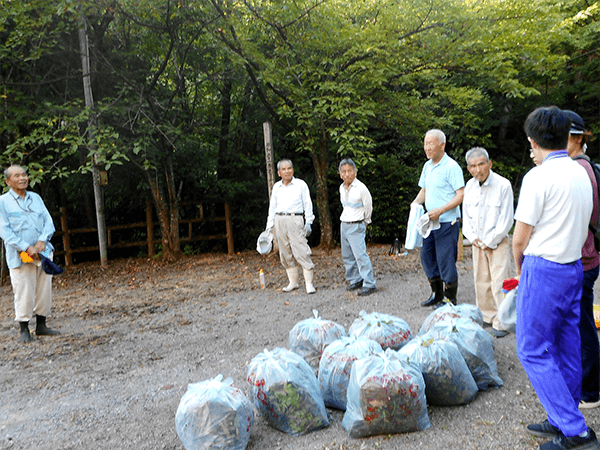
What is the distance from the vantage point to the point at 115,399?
3.31m

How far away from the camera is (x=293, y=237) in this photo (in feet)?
20.2

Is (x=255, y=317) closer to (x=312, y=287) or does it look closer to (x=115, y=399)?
(x=312, y=287)

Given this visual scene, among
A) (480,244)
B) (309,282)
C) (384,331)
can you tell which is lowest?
(309,282)

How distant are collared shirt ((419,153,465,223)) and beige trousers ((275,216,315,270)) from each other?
1975 millimetres

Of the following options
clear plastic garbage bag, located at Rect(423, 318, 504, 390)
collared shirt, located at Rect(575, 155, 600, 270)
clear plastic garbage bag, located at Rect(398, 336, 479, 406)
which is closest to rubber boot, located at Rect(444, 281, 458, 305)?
clear plastic garbage bag, located at Rect(423, 318, 504, 390)

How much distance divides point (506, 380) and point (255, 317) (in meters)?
3.01

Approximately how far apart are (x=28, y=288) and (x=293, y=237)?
3.20 m

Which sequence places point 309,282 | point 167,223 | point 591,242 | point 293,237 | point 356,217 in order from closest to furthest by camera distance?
1. point 591,242
2. point 356,217
3. point 293,237
4. point 309,282
5. point 167,223

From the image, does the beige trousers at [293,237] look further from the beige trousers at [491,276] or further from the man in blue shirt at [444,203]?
the beige trousers at [491,276]

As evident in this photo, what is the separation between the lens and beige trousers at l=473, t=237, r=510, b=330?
390 cm

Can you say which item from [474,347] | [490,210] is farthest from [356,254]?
[474,347]

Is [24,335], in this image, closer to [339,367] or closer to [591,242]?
[339,367]

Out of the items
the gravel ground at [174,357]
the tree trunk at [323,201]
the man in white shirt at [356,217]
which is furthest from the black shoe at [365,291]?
the tree trunk at [323,201]

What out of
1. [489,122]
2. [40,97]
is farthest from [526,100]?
[40,97]
